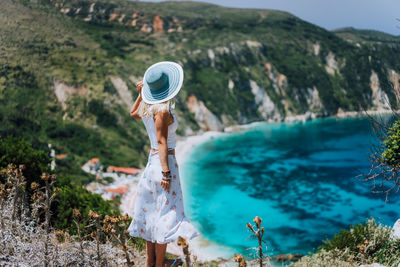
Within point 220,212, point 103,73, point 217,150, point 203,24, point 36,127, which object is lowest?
point 220,212

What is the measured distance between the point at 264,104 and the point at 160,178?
98.6 metres

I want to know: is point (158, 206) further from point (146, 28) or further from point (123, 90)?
point (146, 28)

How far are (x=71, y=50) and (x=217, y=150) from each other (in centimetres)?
3821

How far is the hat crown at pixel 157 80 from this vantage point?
16.1ft

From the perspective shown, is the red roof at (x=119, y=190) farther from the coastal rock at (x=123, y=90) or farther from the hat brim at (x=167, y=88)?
the hat brim at (x=167, y=88)

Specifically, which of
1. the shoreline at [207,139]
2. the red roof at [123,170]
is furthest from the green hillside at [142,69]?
the red roof at [123,170]

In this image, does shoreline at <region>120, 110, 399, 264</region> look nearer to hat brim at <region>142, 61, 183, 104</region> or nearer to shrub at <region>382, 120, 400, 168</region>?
shrub at <region>382, 120, 400, 168</region>

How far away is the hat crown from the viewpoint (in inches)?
193

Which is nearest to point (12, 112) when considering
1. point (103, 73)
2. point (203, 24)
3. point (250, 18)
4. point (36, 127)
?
point (36, 127)

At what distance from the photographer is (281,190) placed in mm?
46906

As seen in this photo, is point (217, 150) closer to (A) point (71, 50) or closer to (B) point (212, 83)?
(B) point (212, 83)

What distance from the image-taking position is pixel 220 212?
3909 centimetres

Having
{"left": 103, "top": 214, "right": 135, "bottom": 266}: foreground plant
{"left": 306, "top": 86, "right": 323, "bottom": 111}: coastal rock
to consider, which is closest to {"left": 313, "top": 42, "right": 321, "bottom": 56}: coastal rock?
{"left": 306, "top": 86, "right": 323, "bottom": 111}: coastal rock

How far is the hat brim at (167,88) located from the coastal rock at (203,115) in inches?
2986
